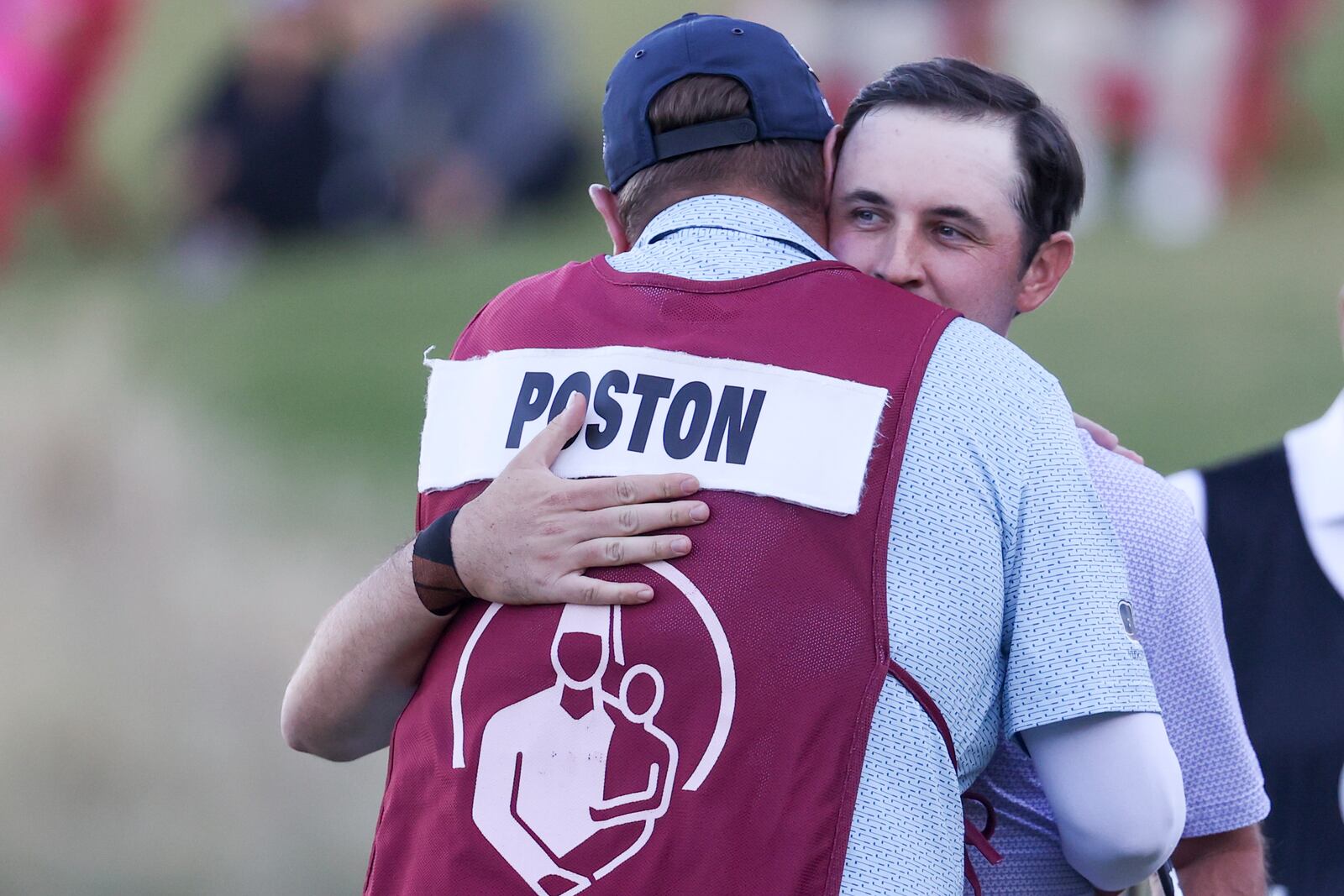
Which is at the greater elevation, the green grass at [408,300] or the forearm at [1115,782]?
the green grass at [408,300]

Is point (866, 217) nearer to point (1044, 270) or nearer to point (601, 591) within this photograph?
point (1044, 270)

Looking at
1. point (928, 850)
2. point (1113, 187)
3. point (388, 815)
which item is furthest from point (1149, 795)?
point (1113, 187)

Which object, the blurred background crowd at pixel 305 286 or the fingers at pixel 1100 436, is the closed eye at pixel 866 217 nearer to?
the fingers at pixel 1100 436

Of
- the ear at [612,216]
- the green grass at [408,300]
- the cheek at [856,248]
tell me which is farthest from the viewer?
the green grass at [408,300]

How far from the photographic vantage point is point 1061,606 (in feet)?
3.90

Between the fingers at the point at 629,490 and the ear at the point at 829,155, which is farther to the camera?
the ear at the point at 829,155

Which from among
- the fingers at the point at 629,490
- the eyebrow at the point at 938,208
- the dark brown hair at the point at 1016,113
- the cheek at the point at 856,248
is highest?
the dark brown hair at the point at 1016,113

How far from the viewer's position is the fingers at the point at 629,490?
1203 mm

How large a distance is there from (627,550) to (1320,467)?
3.82 ft

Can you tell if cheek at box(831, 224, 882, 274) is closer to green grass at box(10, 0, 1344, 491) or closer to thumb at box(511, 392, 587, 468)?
thumb at box(511, 392, 587, 468)

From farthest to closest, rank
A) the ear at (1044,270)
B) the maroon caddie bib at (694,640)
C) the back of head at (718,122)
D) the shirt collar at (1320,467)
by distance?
the shirt collar at (1320,467), the ear at (1044,270), the back of head at (718,122), the maroon caddie bib at (694,640)

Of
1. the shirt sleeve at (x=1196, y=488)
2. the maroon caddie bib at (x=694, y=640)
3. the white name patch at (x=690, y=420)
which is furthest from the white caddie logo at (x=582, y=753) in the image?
the shirt sleeve at (x=1196, y=488)

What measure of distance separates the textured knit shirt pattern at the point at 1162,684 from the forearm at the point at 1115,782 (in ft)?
0.49

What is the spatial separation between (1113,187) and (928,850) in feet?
11.1
